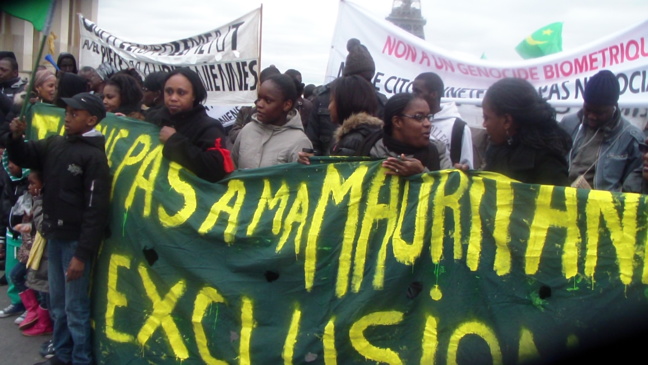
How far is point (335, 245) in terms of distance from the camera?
3252mm

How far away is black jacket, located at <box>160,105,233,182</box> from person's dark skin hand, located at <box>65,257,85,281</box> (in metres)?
0.72

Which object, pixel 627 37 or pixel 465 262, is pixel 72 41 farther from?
pixel 465 262

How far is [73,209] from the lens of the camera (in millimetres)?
3838

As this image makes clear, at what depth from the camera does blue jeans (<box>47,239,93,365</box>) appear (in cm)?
392

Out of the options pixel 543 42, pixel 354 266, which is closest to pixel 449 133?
pixel 354 266

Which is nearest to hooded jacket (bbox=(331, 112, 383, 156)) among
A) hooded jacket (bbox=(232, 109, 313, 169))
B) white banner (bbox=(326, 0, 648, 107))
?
hooded jacket (bbox=(232, 109, 313, 169))

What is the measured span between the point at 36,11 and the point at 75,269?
1504mm

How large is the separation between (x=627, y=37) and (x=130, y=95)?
11.1 ft

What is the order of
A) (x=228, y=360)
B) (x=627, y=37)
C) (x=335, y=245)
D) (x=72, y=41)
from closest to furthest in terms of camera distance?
(x=335, y=245) → (x=228, y=360) → (x=627, y=37) → (x=72, y=41)

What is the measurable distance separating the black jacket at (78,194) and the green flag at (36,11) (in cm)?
68

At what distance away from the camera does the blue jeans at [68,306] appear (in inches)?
154

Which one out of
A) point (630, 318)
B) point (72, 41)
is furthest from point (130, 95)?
point (72, 41)

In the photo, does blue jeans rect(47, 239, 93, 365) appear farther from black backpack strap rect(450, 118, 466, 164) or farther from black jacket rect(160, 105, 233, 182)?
black backpack strap rect(450, 118, 466, 164)

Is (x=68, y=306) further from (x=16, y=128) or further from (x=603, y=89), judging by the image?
(x=603, y=89)
